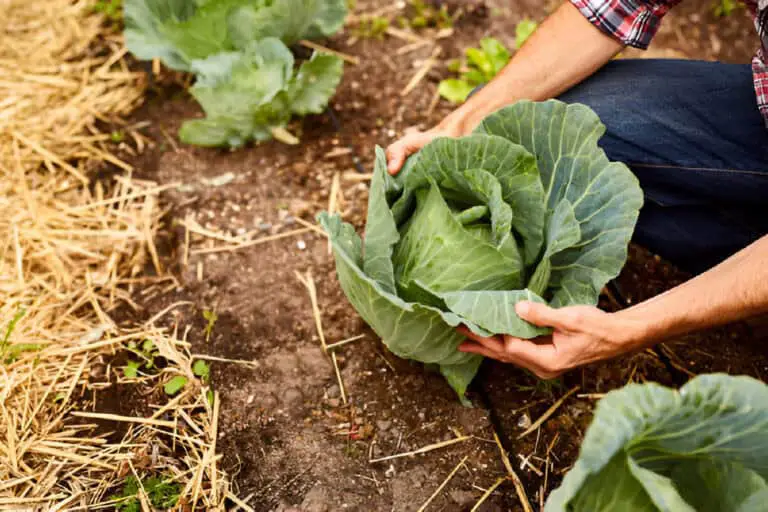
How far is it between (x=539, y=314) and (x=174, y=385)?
1.31 metres

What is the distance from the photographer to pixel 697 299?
1.74 meters

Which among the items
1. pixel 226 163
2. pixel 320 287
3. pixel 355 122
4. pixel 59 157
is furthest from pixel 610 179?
pixel 59 157

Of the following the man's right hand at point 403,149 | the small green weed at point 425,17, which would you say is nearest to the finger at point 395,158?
the man's right hand at point 403,149

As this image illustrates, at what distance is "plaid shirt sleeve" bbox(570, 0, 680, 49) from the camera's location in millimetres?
2259

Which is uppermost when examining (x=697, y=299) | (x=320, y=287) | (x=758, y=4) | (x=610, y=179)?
(x=758, y=4)

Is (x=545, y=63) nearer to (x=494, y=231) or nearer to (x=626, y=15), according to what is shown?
(x=626, y=15)

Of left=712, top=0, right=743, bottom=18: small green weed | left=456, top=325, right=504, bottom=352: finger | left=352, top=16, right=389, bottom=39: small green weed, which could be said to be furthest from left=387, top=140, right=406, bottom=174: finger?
left=712, top=0, right=743, bottom=18: small green weed

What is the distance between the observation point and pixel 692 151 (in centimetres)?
229

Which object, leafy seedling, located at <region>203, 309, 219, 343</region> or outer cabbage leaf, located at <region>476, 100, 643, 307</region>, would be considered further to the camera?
leafy seedling, located at <region>203, 309, 219, 343</region>

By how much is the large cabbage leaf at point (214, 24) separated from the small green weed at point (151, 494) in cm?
194

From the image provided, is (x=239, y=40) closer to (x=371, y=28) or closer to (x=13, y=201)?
(x=371, y=28)

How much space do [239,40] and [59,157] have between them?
102cm

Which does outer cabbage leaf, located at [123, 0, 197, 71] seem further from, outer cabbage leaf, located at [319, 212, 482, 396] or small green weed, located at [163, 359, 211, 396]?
outer cabbage leaf, located at [319, 212, 482, 396]

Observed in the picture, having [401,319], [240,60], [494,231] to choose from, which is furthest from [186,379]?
[240,60]
